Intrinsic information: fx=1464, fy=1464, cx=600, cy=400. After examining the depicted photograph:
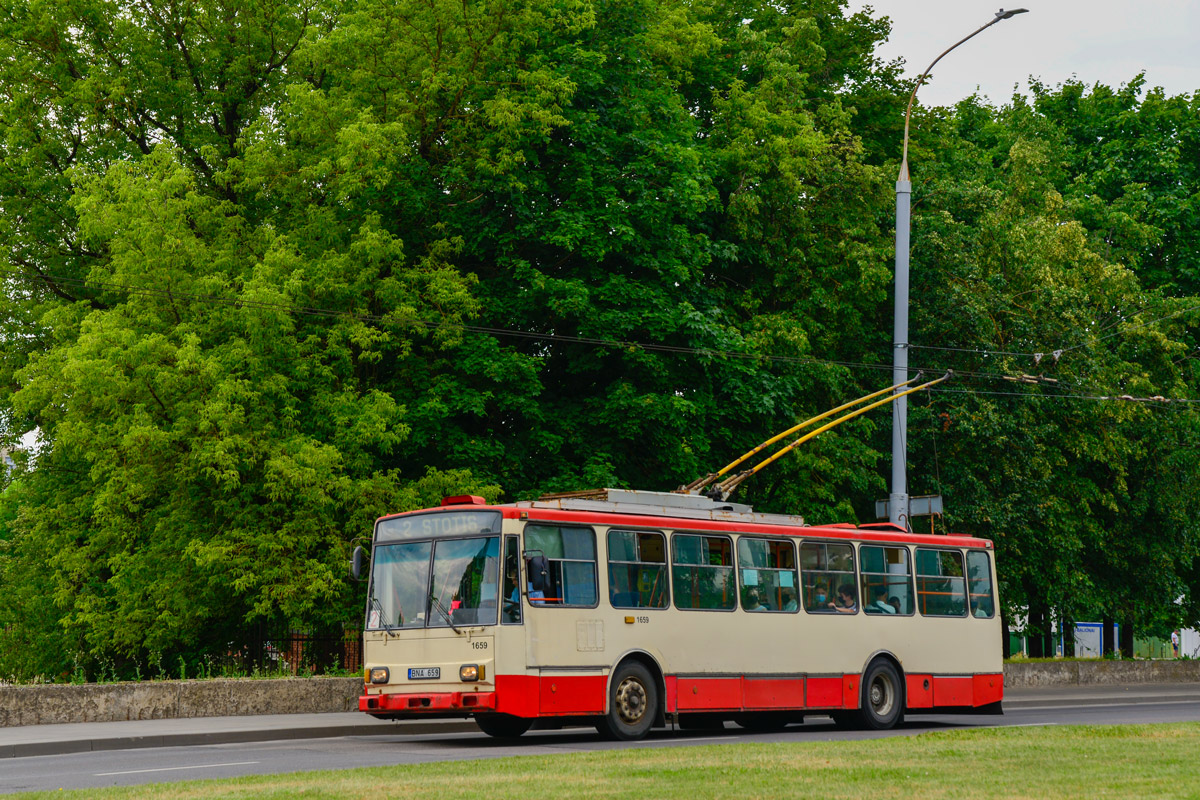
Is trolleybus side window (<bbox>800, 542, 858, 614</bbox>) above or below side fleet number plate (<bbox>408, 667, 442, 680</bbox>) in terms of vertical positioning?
above

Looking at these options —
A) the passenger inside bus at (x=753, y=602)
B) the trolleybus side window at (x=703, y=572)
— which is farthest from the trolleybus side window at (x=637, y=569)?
the passenger inside bus at (x=753, y=602)

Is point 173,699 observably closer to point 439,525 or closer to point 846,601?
point 439,525

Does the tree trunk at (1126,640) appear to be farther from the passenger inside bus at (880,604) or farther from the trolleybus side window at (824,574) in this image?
the trolleybus side window at (824,574)

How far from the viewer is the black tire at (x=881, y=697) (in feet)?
69.5

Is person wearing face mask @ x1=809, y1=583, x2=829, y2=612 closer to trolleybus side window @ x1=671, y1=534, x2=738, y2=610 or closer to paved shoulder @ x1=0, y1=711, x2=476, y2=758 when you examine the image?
trolleybus side window @ x1=671, y1=534, x2=738, y2=610

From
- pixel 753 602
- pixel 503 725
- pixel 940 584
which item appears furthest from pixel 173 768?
pixel 940 584

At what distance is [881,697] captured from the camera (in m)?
21.7

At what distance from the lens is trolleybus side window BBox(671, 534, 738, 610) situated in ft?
62.6

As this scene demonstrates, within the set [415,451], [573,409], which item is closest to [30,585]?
[415,451]

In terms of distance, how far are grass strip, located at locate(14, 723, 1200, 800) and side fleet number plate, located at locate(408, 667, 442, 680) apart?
3396mm

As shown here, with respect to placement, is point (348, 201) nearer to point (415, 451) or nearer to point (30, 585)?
point (415, 451)

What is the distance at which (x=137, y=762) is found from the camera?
594 inches

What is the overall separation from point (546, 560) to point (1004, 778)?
22.4ft

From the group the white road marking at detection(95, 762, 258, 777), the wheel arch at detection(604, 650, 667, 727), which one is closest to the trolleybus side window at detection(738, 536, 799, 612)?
the wheel arch at detection(604, 650, 667, 727)
